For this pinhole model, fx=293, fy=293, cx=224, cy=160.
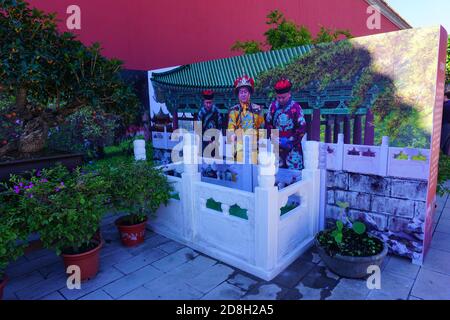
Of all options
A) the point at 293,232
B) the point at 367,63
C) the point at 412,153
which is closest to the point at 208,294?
the point at 293,232

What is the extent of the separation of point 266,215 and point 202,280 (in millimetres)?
903

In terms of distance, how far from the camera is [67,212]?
2.50 metres

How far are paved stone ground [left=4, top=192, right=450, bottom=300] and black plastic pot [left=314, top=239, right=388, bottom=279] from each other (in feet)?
0.24

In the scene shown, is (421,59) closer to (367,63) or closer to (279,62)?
(367,63)

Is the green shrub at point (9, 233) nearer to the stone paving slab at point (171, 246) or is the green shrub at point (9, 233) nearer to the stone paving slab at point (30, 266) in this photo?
the stone paving slab at point (30, 266)

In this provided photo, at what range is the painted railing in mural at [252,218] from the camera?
110 inches

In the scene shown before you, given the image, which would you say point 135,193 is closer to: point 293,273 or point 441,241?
point 293,273

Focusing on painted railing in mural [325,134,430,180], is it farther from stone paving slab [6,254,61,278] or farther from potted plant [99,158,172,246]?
stone paving slab [6,254,61,278]

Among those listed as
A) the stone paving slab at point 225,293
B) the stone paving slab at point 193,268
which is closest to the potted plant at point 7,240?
the stone paving slab at point 193,268

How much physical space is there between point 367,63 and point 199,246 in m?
2.78

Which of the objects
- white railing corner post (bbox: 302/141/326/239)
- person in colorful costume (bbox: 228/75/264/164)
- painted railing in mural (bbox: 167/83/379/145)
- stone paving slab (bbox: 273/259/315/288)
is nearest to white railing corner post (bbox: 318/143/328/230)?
white railing corner post (bbox: 302/141/326/239)

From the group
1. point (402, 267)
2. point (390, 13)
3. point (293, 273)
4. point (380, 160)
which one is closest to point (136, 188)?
point (293, 273)

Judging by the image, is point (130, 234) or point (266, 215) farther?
point (130, 234)

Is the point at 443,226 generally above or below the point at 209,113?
below
